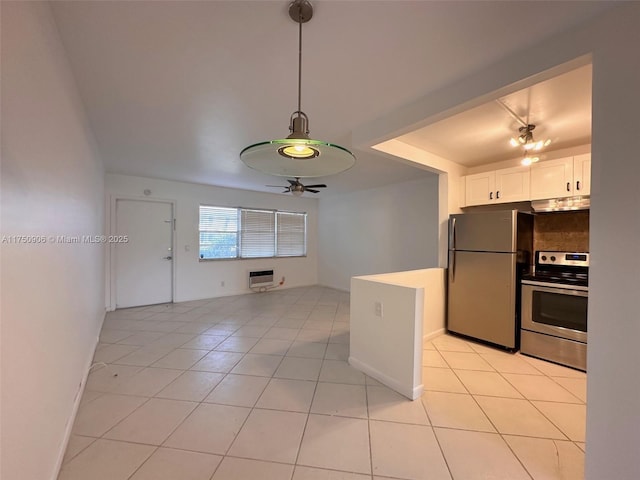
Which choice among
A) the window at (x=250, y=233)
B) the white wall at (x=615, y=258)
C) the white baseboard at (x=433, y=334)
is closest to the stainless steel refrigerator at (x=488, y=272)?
the white baseboard at (x=433, y=334)

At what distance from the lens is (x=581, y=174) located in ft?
8.64

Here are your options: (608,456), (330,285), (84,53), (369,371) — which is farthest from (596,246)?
(330,285)

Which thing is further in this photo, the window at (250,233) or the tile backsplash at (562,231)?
A: the window at (250,233)

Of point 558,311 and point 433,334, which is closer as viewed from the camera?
point 558,311

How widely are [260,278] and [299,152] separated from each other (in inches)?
199

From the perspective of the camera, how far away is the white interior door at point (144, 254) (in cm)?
452

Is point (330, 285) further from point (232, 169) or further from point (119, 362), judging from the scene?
point (119, 362)

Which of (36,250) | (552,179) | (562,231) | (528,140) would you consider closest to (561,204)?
(552,179)

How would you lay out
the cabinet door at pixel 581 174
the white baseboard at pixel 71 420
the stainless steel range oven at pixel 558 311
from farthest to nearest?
the cabinet door at pixel 581 174
the stainless steel range oven at pixel 558 311
the white baseboard at pixel 71 420

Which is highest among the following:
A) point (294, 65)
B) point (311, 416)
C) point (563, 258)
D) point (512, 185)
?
point (294, 65)

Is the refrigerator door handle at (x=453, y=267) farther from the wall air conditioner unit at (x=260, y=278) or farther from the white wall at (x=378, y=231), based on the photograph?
the wall air conditioner unit at (x=260, y=278)

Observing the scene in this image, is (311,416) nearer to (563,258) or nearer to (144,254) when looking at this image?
(563,258)

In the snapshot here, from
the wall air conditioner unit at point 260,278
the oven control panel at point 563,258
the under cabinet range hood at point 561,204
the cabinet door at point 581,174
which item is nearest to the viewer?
the cabinet door at point 581,174

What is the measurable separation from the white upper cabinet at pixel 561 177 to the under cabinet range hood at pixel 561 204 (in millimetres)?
64
